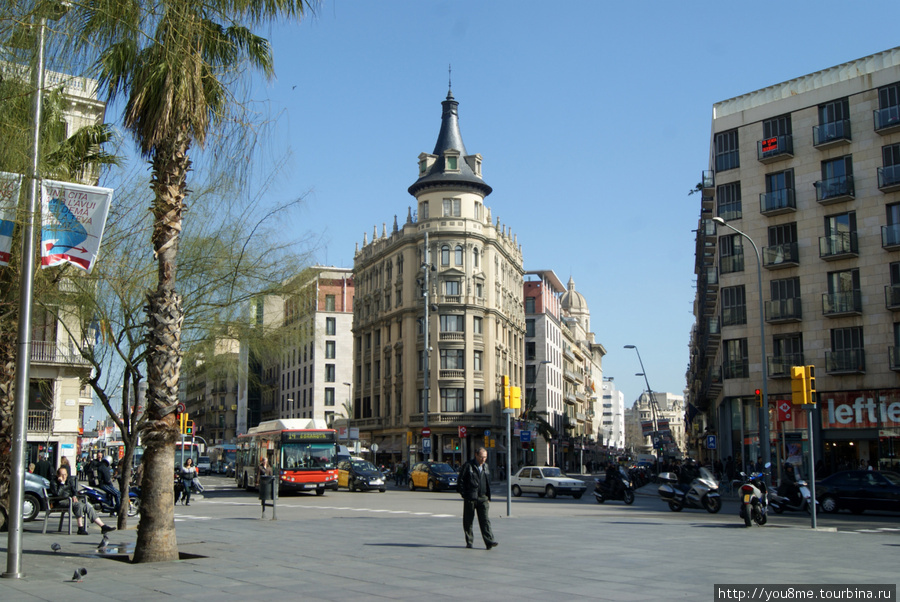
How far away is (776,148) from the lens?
41781 mm

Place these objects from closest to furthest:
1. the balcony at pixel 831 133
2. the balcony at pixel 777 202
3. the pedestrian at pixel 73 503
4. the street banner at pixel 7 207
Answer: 1. the street banner at pixel 7 207
2. the pedestrian at pixel 73 503
3. the balcony at pixel 831 133
4. the balcony at pixel 777 202

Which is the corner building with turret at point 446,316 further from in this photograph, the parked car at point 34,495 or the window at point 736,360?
the parked car at point 34,495

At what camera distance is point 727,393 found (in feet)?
142

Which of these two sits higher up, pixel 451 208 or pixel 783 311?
pixel 451 208

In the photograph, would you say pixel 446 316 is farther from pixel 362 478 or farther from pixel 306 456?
pixel 306 456

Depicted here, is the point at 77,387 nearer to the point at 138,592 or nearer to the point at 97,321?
the point at 97,321

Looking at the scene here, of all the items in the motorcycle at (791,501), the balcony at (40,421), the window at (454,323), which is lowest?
the motorcycle at (791,501)

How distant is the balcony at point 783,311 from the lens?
4041 centimetres

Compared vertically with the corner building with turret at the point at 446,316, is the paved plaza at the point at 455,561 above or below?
below

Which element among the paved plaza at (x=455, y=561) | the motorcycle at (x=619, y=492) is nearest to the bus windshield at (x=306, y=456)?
the motorcycle at (x=619, y=492)

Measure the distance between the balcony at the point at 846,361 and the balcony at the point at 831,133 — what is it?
9.75 m

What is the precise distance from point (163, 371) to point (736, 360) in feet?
116

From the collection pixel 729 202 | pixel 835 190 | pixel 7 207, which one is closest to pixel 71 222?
pixel 7 207

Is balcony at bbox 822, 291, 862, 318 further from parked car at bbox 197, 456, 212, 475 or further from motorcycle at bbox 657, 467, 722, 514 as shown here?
parked car at bbox 197, 456, 212, 475
